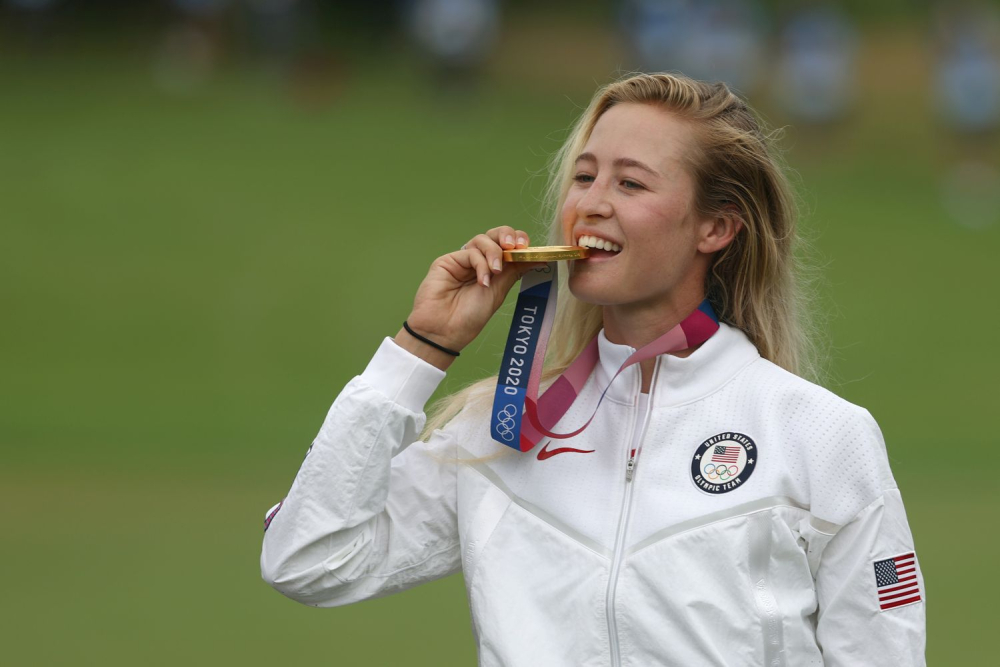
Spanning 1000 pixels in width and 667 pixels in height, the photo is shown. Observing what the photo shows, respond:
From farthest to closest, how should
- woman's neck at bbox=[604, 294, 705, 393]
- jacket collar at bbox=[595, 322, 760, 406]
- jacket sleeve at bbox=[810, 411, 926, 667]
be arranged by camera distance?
1. woman's neck at bbox=[604, 294, 705, 393]
2. jacket collar at bbox=[595, 322, 760, 406]
3. jacket sleeve at bbox=[810, 411, 926, 667]

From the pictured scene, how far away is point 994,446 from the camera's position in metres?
10.3

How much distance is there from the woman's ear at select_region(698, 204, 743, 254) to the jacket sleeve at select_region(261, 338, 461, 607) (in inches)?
24.2

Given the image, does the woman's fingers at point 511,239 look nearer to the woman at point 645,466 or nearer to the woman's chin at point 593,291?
the woman at point 645,466

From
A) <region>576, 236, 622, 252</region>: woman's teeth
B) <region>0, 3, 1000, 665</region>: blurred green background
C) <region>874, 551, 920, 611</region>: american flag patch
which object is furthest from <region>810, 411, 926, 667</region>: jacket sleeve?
<region>0, 3, 1000, 665</region>: blurred green background

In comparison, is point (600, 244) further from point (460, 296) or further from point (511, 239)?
point (460, 296)

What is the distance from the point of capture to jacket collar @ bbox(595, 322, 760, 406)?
2.57m

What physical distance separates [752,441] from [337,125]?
46.4ft

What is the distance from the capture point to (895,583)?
2.35 metres

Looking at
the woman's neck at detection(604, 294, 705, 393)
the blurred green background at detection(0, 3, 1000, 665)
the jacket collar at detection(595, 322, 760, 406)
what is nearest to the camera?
the jacket collar at detection(595, 322, 760, 406)

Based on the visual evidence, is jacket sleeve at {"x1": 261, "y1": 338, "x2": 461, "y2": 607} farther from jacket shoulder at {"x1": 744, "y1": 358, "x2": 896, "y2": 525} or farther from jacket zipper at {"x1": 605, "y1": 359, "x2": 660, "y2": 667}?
jacket shoulder at {"x1": 744, "y1": 358, "x2": 896, "y2": 525}

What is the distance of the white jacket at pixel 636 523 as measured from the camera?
236cm

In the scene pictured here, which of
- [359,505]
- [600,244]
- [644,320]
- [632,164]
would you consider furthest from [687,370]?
[359,505]

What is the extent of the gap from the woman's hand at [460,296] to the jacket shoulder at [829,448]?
1.86 feet

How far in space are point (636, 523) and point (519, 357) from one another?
1.49 ft
